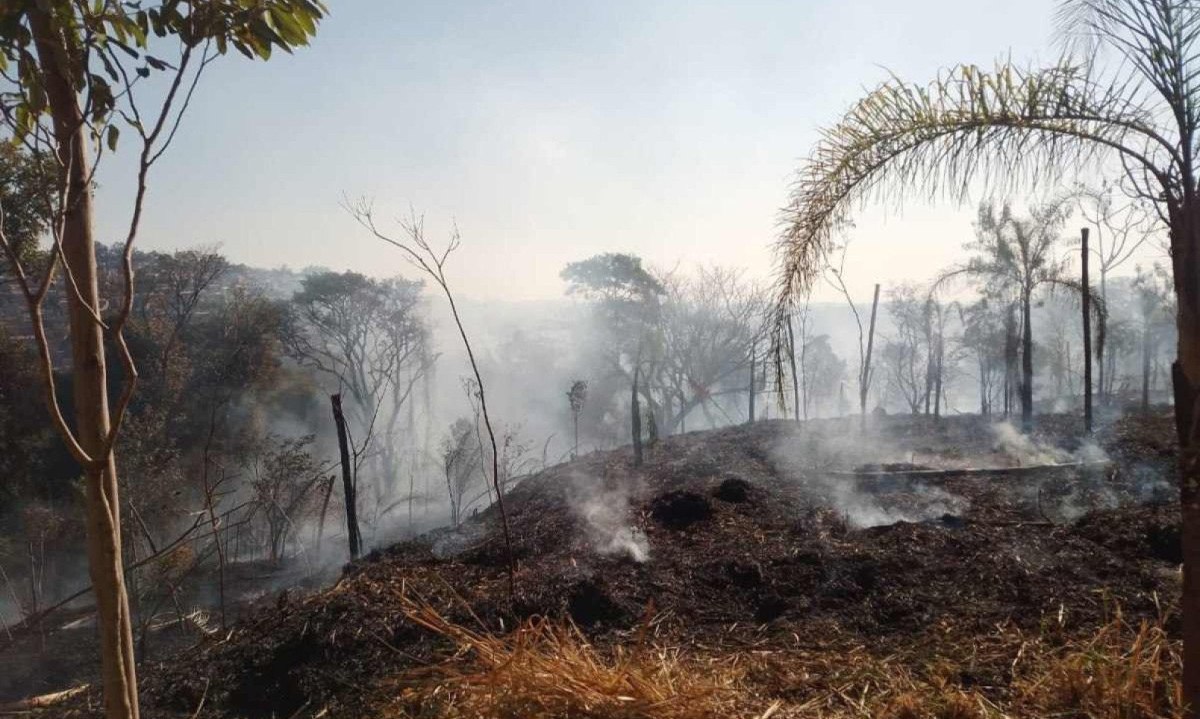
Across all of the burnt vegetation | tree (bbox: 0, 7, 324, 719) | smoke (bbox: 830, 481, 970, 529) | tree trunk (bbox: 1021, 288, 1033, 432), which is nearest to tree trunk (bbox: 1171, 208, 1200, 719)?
the burnt vegetation

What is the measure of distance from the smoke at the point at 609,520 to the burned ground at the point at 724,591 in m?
0.05

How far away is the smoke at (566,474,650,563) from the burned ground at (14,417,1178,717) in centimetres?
5

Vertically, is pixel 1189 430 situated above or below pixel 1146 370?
above

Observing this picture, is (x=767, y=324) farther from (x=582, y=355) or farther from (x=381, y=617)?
(x=582, y=355)

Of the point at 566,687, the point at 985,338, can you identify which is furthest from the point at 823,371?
the point at 566,687

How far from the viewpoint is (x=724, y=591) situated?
492 cm

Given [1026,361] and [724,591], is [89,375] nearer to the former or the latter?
[724,591]

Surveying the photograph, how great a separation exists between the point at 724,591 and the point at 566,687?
232cm

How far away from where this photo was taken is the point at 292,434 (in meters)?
24.3

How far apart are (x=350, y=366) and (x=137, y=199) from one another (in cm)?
2802

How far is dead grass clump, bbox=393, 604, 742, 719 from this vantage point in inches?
108

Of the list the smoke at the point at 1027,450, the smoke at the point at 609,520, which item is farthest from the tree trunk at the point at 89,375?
the smoke at the point at 1027,450

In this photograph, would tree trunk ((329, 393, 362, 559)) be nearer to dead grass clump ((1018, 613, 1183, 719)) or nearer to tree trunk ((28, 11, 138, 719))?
tree trunk ((28, 11, 138, 719))

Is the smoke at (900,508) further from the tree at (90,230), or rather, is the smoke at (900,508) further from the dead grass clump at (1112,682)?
the tree at (90,230)
